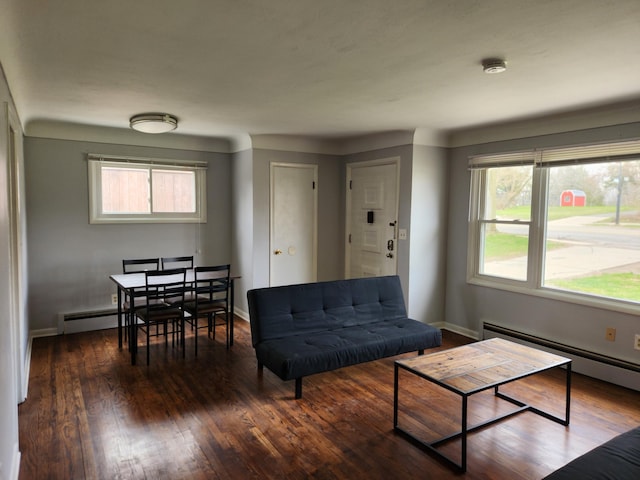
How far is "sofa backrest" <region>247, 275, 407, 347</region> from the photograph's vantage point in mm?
3535

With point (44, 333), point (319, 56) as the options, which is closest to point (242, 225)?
point (44, 333)

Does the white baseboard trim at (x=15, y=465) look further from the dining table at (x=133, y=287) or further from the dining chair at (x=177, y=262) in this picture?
the dining chair at (x=177, y=262)

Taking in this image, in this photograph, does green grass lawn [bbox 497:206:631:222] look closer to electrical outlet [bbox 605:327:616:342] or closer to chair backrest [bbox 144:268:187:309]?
electrical outlet [bbox 605:327:616:342]

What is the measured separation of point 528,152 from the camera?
4.08 m

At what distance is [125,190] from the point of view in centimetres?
507

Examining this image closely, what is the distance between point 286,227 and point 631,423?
12.4ft

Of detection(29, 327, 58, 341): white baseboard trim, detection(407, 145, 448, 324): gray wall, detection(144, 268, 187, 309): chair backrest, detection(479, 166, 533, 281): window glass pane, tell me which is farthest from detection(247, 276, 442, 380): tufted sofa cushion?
detection(29, 327, 58, 341): white baseboard trim

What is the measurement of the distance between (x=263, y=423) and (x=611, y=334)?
2.86 metres

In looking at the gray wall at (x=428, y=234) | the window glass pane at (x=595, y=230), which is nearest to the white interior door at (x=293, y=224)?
the gray wall at (x=428, y=234)

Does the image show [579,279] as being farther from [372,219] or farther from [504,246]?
[372,219]

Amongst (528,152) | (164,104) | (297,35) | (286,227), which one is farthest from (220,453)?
(528,152)

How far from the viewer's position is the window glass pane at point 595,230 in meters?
3.48

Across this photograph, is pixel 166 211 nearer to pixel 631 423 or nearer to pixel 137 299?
pixel 137 299

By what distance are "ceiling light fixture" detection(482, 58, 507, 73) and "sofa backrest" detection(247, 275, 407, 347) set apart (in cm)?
215
